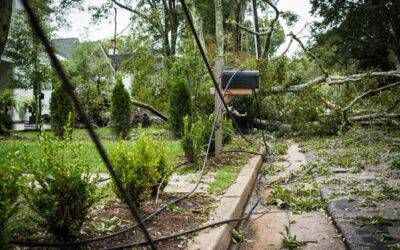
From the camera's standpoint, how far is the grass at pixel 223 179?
186 inches

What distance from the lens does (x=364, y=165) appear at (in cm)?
666

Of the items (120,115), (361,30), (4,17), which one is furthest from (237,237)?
(361,30)

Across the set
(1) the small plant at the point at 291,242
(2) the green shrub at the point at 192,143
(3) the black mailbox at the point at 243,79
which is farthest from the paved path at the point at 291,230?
(3) the black mailbox at the point at 243,79

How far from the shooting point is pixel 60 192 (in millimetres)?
2754

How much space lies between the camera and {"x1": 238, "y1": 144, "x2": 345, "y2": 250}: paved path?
347 centimetres

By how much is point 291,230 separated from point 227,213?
690 mm

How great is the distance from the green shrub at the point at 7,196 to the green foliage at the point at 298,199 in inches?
127

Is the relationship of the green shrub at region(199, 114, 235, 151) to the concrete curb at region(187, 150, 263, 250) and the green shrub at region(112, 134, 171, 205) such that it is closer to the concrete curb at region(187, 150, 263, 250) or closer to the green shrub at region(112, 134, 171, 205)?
the concrete curb at region(187, 150, 263, 250)

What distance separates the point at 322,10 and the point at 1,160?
2719cm

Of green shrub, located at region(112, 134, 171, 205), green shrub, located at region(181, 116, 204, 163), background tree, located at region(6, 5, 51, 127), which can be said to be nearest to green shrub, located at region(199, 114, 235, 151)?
green shrub, located at region(181, 116, 204, 163)

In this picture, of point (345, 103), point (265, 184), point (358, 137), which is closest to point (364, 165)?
point (265, 184)

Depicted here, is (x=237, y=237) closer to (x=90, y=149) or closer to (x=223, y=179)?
(x=223, y=179)

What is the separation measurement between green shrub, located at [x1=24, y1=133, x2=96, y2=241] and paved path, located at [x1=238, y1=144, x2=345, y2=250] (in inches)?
60.3

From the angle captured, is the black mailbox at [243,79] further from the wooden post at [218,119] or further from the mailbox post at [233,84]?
the wooden post at [218,119]
